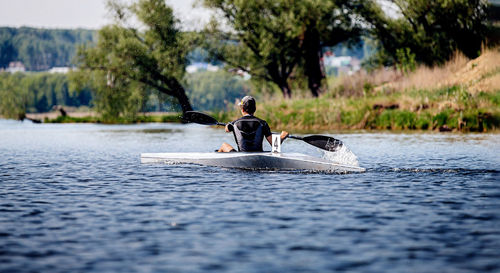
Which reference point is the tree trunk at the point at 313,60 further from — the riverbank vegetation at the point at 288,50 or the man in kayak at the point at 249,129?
the man in kayak at the point at 249,129

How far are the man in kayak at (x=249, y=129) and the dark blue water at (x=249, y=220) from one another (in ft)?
2.15

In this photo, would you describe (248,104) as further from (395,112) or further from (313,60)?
(313,60)

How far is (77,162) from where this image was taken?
14.9 meters

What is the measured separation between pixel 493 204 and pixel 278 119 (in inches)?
921

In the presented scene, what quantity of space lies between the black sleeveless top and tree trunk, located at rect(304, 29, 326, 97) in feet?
98.6

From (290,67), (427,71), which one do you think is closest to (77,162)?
(427,71)

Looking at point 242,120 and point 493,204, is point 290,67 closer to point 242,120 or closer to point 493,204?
point 242,120

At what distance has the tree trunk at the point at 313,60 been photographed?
42375 millimetres

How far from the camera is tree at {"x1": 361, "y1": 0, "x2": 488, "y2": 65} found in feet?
117

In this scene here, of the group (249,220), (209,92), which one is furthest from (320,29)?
(209,92)

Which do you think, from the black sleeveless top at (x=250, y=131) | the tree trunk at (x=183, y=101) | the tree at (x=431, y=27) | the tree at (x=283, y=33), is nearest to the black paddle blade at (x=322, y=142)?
the black sleeveless top at (x=250, y=131)

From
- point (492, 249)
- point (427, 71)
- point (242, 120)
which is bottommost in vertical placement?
point (492, 249)

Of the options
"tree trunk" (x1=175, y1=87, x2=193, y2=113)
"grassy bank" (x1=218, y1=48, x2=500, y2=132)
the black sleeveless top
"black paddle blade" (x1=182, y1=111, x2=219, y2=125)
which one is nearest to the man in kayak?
the black sleeveless top

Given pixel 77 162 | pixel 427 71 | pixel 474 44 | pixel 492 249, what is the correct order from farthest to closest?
pixel 474 44 < pixel 427 71 < pixel 77 162 < pixel 492 249
